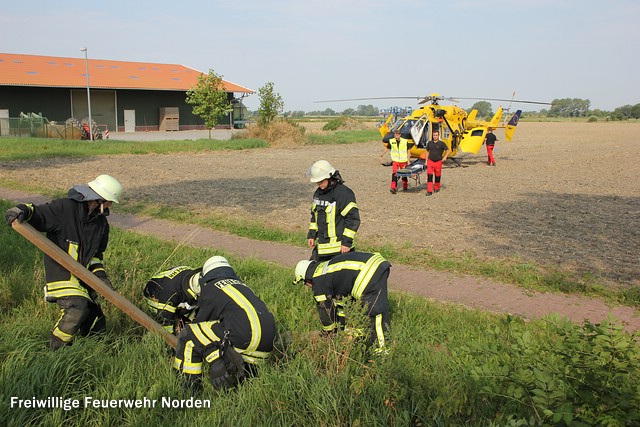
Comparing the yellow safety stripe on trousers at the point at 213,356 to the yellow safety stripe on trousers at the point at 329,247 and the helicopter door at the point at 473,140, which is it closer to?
the yellow safety stripe on trousers at the point at 329,247

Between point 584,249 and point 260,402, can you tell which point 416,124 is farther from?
point 260,402

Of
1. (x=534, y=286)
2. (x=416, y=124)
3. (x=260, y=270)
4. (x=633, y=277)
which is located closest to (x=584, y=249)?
(x=633, y=277)

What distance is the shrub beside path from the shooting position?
21.3ft

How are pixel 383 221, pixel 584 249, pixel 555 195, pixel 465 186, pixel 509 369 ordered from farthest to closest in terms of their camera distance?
pixel 465 186, pixel 555 195, pixel 383 221, pixel 584 249, pixel 509 369

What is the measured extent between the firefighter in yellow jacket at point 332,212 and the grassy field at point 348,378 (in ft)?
3.81

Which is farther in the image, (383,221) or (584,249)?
(383,221)

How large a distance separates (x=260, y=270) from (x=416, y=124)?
46.3 ft

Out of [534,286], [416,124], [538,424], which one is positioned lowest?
[534,286]

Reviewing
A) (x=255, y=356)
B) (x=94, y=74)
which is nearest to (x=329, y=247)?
(x=255, y=356)

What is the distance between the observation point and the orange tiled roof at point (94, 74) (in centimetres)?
4091

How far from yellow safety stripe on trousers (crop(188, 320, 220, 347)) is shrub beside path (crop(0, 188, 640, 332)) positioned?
2.93 metres

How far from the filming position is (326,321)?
493 centimetres

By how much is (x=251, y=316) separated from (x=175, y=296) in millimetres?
1136

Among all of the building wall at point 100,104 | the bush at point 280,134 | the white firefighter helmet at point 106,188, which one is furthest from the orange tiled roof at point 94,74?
the white firefighter helmet at point 106,188
